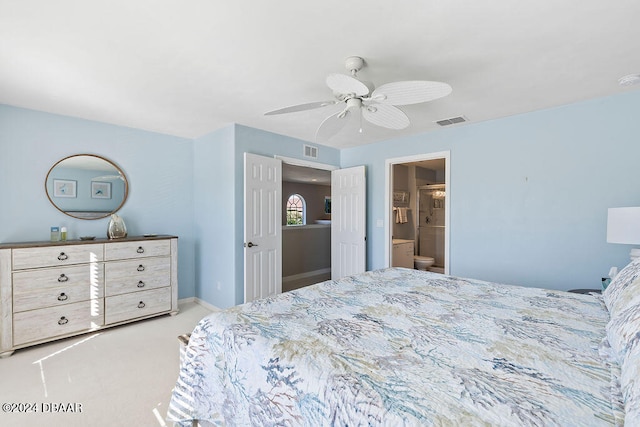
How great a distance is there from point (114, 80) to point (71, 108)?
3.70 ft

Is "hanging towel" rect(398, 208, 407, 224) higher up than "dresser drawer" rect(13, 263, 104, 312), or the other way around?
"hanging towel" rect(398, 208, 407, 224)

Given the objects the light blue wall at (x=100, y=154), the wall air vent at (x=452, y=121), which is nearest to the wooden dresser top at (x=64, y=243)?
the light blue wall at (x=100, y=154)

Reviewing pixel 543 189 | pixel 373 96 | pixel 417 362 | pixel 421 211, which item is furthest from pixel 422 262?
pixel 417 362

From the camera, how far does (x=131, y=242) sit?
3.36 m

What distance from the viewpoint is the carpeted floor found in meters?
1.86

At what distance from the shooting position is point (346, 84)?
1706 mm

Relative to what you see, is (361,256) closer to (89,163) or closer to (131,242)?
(131,242)

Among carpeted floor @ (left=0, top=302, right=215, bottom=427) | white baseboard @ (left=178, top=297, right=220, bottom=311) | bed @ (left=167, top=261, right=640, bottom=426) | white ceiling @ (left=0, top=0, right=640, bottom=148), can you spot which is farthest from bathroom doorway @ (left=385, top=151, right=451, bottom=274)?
carpeted floor @ (left=0, top=302, right=215, bottom=427)

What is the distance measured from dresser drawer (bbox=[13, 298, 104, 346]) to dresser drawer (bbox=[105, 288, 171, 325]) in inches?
3.5

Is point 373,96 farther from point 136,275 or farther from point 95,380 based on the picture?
point 136,275

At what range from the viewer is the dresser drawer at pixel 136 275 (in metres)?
3.22

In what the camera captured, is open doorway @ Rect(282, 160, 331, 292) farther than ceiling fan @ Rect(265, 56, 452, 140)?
Yes

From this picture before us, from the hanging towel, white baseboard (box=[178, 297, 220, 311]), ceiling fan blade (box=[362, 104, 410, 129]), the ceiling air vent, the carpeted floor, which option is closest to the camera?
the carpeted floor

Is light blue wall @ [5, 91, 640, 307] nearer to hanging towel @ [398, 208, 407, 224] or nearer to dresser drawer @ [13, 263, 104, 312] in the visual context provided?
dresser drawer @ [13, 263, 104, 312]
